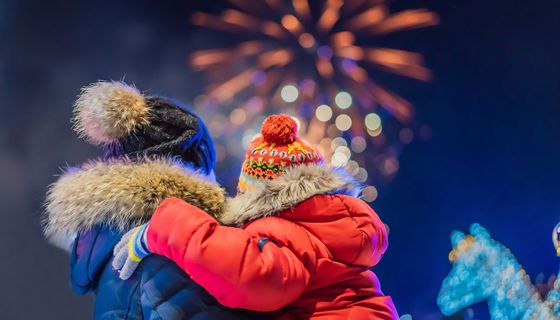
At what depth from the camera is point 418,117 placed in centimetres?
283

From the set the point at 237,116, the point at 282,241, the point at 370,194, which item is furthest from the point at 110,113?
the point at 370,194

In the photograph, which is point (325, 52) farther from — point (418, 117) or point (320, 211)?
point (320, 211)

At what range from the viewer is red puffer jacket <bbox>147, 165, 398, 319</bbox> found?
2.74 ft

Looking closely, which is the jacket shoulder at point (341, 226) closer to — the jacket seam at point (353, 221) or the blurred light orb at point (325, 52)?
the jacket seam at point (353, 221)

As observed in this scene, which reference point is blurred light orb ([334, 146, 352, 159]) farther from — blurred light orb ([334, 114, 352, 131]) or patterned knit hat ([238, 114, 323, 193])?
patterned knit hat ([238, 114, 323, 193])

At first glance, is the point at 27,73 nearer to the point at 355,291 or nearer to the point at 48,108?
the point at 48,108

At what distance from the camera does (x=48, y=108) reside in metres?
2.50

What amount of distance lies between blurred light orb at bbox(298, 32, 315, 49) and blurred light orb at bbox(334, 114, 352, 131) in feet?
1.34

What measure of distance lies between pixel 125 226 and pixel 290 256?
295 millimetres

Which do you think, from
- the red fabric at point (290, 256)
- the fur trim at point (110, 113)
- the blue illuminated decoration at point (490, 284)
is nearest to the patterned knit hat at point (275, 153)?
the red fabric at point (290, 256)

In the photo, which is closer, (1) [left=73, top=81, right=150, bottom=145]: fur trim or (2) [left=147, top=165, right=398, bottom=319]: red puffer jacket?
(2) [left=147, top=165, right=398, bottom=319]: red puffer jacket

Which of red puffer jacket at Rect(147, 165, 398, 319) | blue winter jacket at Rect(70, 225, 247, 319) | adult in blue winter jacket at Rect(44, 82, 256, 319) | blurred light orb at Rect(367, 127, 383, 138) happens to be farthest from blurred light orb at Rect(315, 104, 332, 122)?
blue winter jacket at Rect(70, 225, 247, 319)

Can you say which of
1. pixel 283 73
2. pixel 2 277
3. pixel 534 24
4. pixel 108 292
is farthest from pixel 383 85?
pixel 108 292

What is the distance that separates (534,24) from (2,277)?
2579 millimetres
